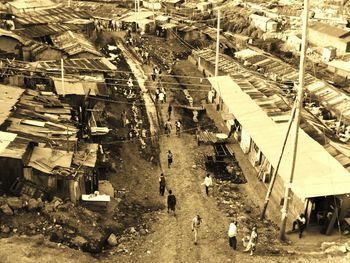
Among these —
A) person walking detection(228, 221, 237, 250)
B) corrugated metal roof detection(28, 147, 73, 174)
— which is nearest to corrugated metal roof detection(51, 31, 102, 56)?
corrugated metal roof detection(28, 147, 73, 174)

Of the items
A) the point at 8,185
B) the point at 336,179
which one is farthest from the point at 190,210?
the point at 8,185

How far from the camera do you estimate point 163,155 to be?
94.6 feet

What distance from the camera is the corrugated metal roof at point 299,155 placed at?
2030 centimetres

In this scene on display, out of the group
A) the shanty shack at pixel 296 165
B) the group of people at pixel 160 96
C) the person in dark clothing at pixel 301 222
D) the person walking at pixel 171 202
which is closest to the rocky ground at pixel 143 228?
the person walking at pixel 171 202

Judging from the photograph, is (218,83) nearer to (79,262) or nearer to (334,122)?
(334,122)

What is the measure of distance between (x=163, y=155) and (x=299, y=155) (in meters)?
8.91

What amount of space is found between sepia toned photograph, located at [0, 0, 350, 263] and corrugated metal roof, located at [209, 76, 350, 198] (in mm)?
89

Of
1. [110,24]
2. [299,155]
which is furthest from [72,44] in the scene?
[299,155]

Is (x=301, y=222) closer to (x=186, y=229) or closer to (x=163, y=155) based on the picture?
(x=186, y=229)

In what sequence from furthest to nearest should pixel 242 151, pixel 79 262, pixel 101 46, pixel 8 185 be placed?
pixel 101 46 → pixel 242 151 → pixel 8 185 → pixel 79 262

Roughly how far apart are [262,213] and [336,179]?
3.69 m

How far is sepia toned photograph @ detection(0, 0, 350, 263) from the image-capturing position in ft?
60.8

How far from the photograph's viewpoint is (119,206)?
2202 centimetres

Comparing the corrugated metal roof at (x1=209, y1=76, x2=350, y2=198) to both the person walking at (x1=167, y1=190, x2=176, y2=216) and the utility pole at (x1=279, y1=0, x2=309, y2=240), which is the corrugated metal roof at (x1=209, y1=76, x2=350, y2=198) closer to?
the utility pole at (x1=279, y1=0, x2=309, y2=240)
